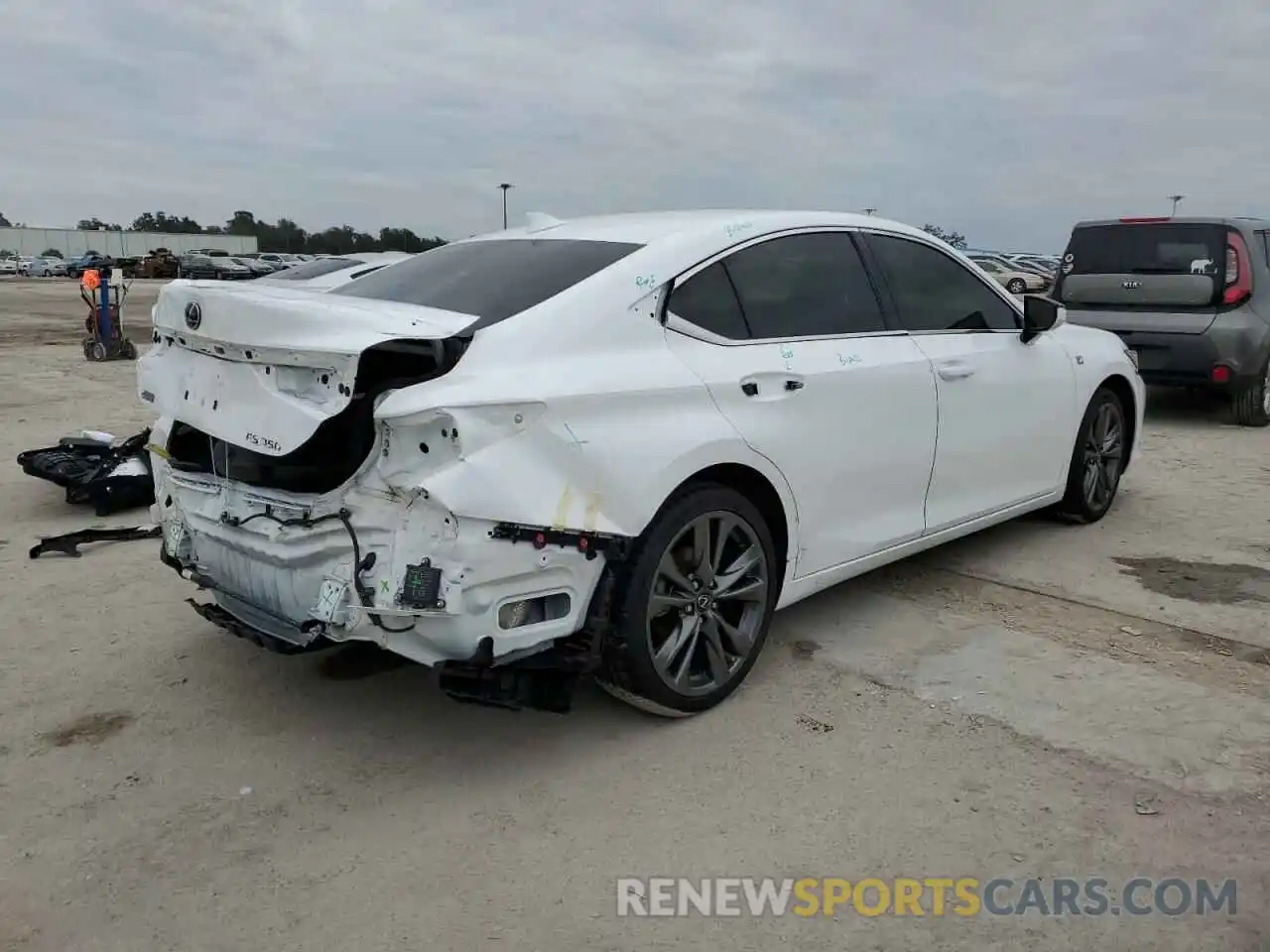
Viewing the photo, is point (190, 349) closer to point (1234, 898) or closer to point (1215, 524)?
point (1234, 898)

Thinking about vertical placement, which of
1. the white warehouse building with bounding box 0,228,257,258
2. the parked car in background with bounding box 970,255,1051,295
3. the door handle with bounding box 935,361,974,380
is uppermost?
the white warehouse building with bounding box 0,228,257,258

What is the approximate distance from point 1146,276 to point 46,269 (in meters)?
66.2

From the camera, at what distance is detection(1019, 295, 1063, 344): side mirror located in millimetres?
5031

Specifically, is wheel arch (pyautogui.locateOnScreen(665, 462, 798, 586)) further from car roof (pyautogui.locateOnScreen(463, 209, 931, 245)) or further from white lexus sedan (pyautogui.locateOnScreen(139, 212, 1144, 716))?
car roof (pyautogui.locateOnScreen(463, 209, 931, 245))

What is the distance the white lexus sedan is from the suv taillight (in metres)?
5.39

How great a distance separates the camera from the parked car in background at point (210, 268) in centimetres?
4472

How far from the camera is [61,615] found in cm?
459

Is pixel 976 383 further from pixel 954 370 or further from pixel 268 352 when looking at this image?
pixel 268 352

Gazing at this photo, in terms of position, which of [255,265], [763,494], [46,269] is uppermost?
[255,265]

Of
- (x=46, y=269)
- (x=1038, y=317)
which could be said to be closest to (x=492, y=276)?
(x=1038, y=317)

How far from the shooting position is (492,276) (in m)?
3.71

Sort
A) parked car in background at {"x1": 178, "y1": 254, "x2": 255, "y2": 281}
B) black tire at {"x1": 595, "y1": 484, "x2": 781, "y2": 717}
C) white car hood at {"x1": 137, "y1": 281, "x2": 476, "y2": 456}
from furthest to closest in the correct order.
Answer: parked car in background at {"x1": 178, "y1": 254, "x2": 255, "y2": 281} → black tire at {"x1": 595, "y1": 484, "x2": 781, "y2": 717} → white car hood at {"x1": 137, "y1": 281, "x2": 476, "y2": 456}

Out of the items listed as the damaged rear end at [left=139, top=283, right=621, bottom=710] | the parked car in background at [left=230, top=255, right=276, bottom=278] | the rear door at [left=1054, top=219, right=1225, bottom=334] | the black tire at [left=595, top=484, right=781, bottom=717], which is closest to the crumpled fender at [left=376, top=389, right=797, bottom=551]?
the damaged rear end at [left=139, top=283, right=621, bottom=710]

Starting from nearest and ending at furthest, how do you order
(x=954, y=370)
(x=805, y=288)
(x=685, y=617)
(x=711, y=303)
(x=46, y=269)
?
(x=685, y=617), (x=711, y=303), (x=805, y=288), (x=954, y=370), (x=46, y=269)
